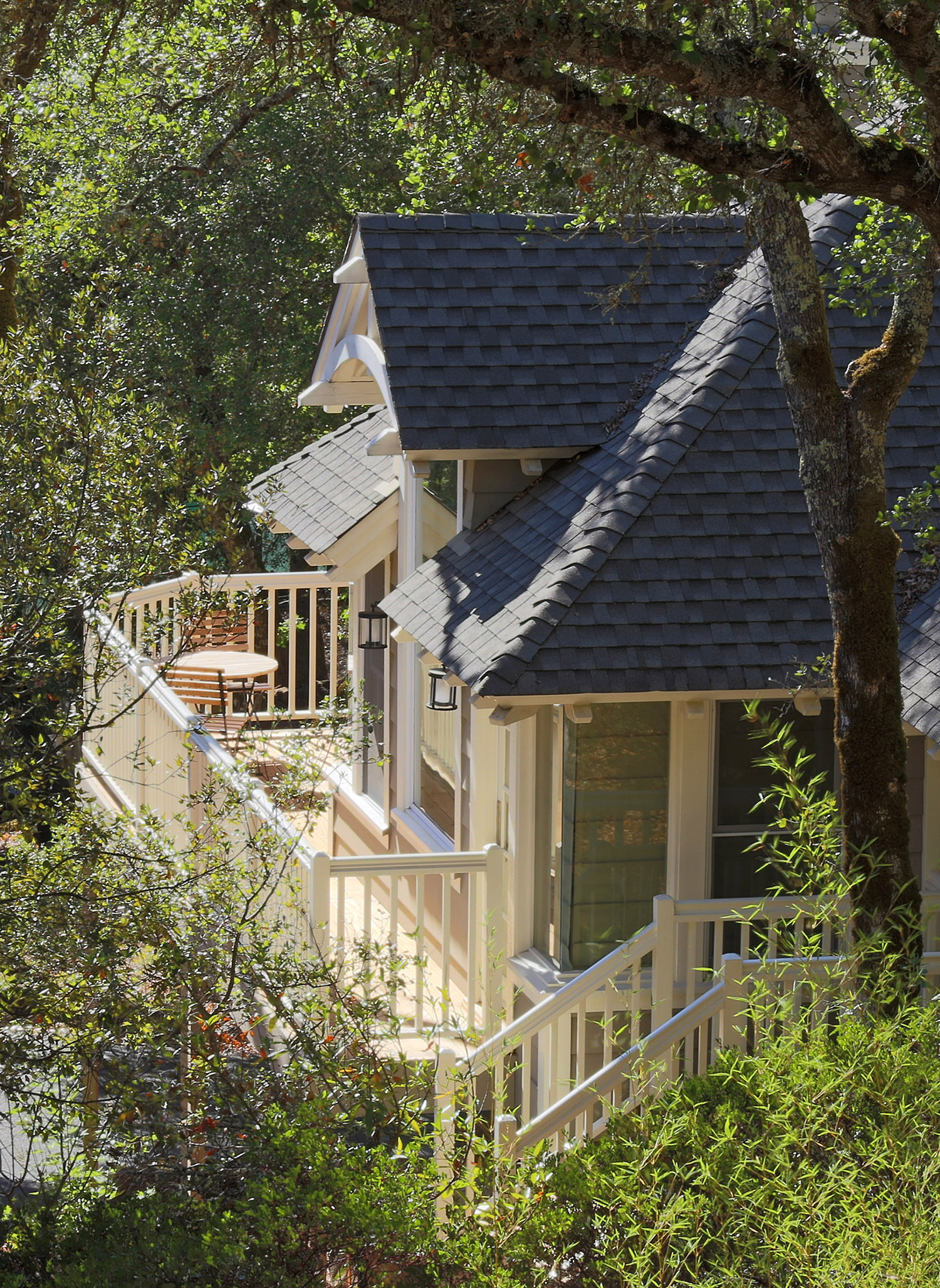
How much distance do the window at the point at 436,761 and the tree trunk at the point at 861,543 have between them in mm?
3940

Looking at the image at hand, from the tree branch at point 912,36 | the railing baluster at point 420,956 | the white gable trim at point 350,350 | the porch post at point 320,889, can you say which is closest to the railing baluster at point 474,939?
the railing baluster at point 420,956

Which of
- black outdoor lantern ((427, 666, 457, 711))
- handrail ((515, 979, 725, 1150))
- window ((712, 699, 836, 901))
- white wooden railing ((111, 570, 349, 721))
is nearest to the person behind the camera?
white wooden railing ((111, 570, 349, 721))

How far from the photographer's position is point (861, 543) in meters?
5.44

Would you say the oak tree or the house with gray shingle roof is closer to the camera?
the oak tree

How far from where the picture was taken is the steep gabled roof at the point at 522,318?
26.9ft

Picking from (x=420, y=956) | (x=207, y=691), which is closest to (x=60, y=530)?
(x=420, y=956)

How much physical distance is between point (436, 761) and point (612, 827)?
2297 millimetres

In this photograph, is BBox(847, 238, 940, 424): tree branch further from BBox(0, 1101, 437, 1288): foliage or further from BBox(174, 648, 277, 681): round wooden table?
BBox(174, 648, 277, 681): round wooden table

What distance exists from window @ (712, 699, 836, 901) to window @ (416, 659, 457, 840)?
2.07 m

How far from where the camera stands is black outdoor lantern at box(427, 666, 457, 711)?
323 inches

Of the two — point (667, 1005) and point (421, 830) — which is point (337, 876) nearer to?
point (667, 1005)

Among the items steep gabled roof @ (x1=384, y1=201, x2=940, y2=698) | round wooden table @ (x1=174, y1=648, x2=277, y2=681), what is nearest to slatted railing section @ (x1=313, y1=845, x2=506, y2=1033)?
steep gabled roof @ (x1=384, y1=201, x2=940, y2=698)

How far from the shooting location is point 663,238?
9.34 meters

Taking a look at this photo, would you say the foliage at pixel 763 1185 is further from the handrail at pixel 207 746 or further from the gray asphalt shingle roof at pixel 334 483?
the gray asphalt shingle roof at pixel 334 483
